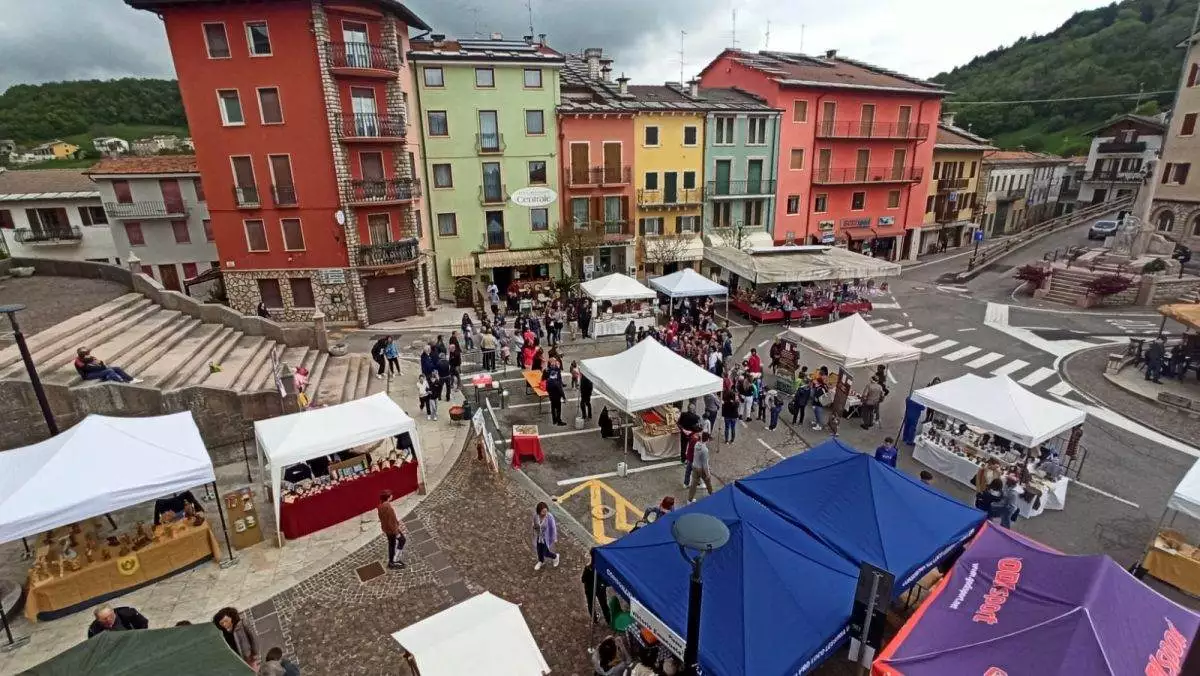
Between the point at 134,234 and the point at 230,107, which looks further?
the point at 134,234

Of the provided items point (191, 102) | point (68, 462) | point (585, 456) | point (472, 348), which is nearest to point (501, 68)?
point (191, 102)

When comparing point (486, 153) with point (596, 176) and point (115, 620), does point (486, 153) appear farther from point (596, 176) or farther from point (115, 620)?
point (115, 620)

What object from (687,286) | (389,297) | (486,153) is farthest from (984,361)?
(389,297)

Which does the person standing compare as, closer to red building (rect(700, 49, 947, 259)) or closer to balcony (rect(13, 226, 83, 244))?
red building (rect(700, 49, 947, 259))

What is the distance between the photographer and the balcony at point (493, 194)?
29984 millimetres

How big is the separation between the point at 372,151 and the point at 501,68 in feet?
27.3

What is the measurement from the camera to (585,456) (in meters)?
13.7

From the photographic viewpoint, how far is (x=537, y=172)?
30.7 meters

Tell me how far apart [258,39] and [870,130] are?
117 feet

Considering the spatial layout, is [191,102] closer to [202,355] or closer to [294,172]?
[294,172]

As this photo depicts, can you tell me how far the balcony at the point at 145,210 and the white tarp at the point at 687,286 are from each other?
90.4 feet

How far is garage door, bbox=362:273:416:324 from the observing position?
26203mm

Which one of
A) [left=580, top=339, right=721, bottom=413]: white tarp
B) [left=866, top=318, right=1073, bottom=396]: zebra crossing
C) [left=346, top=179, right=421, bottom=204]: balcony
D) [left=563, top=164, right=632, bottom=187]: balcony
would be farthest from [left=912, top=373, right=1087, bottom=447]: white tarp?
[left=346, top=179, right=421, bottom=204]: balcony

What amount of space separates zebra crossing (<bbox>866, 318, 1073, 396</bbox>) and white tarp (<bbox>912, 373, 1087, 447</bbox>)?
7.23 meters
